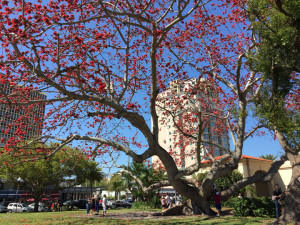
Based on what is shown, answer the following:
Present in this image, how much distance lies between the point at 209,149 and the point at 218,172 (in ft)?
12.7

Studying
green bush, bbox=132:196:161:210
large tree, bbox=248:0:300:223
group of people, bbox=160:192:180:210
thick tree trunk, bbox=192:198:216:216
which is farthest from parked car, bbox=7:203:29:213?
large tree, bbox=248:0:300:223

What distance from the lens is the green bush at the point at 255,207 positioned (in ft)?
37.4

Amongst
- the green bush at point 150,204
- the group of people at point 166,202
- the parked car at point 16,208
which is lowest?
the parked car at point 16,208

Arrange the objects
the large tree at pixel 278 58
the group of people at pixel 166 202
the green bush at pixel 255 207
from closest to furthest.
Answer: the large tree at pixel 278 58 → the green bush at pixel 255 207 → the group of people at pixel 166 202

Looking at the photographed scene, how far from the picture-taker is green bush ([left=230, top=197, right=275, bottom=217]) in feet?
37.4

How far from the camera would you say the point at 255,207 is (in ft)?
38.2

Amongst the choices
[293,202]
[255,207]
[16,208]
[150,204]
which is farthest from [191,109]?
[16,208]

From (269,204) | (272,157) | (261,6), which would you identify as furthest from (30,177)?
(272,157)

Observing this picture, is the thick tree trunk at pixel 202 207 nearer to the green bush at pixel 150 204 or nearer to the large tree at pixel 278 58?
the large tree at pixel 278 58

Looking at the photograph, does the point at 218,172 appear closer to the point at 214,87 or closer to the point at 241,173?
the point at 214,87

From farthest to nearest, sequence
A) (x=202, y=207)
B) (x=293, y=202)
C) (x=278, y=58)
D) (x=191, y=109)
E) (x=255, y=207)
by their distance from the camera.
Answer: (x=191, y=109) < (x=202, y=207) < (x=255, y=207) < (x=293, y=202) < (x=278, y=58)

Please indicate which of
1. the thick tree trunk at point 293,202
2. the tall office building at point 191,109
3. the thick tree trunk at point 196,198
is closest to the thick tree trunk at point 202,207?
the thick tree trunk at point 196,198

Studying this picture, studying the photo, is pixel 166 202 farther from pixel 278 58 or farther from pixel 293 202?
pixel 278 58

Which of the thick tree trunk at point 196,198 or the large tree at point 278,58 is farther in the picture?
the thick tree trunk at point 196,198
